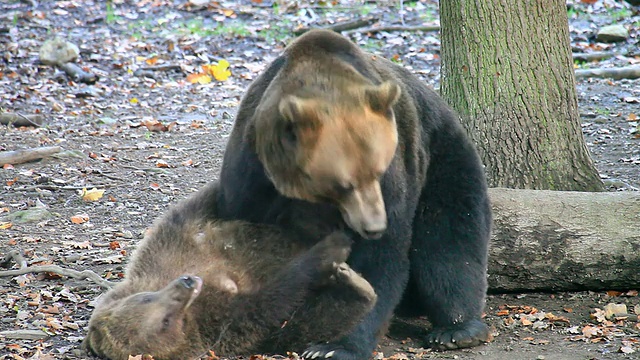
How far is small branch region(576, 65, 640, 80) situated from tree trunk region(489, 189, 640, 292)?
684cm

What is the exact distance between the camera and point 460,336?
576 cm

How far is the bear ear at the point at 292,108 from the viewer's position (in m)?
4.50

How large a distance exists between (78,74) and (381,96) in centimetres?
1071

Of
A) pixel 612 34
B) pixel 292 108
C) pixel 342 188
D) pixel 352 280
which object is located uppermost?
pixel 292 108

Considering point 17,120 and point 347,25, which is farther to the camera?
point 347,25

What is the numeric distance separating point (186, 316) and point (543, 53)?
3.93m

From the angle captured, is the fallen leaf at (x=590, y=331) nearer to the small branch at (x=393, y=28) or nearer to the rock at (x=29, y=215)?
the rock at (x=29, y=215)

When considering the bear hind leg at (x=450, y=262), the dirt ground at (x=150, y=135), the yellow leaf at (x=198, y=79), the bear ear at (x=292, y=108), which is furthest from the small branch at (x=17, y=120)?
the bear ear at (x=292, y=108)

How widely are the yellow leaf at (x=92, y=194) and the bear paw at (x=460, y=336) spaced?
14.3 ft

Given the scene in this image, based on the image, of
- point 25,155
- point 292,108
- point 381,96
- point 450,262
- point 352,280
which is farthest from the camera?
point 25,155

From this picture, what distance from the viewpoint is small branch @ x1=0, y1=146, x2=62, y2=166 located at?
980 cm

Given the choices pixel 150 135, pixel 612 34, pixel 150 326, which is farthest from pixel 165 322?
pixel 612 34

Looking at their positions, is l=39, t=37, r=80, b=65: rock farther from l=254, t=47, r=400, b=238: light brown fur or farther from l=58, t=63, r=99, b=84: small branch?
l=254, t=47, r=400, b=238: light brown fur

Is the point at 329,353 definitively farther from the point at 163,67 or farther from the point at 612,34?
the point at 612,34
